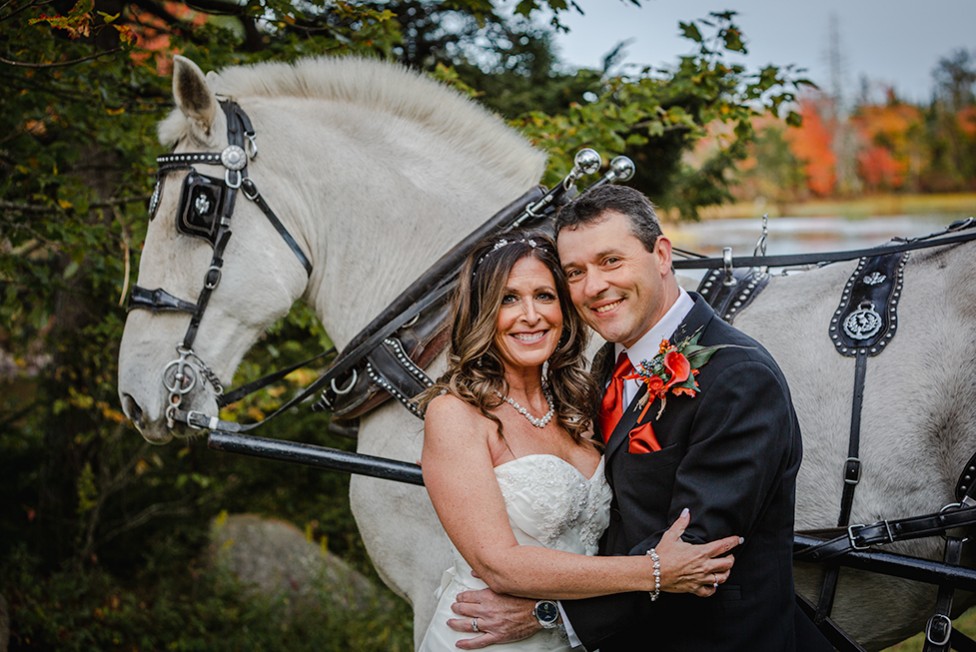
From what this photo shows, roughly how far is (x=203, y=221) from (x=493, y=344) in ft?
4.34

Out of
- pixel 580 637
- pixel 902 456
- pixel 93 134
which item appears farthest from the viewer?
pixel 93 134

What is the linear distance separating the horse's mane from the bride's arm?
54.9 inches

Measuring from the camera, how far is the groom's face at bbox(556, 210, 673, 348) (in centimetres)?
200

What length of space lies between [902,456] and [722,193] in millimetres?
5572

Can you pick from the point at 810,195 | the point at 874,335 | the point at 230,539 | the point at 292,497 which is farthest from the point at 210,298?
the point at 810,195

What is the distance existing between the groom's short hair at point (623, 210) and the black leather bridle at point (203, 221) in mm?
1370

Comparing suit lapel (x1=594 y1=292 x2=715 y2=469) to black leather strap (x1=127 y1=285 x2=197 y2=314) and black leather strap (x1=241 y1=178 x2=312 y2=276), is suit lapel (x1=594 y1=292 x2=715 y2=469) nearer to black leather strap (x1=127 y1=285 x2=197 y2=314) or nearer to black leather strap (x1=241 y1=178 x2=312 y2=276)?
black leather strap (x1=241 y1=178 x2=312 y2=276)

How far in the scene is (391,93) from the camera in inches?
122

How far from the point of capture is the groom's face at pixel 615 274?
6.55 feet

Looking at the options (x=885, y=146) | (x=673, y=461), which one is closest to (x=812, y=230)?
(x=885, y=146)

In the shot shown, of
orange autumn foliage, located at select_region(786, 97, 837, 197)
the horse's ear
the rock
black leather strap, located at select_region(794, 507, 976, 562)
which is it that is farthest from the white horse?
orange autumn foliage, located at select_region(786, 97, 837, 197)

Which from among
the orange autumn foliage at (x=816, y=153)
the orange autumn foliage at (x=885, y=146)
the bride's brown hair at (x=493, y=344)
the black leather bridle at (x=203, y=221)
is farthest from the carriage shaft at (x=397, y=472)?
the orange autumn foliage at (x=885, y=146)

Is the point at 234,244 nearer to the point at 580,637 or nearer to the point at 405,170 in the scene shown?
the point at 405,170

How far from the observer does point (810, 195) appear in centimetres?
2170
